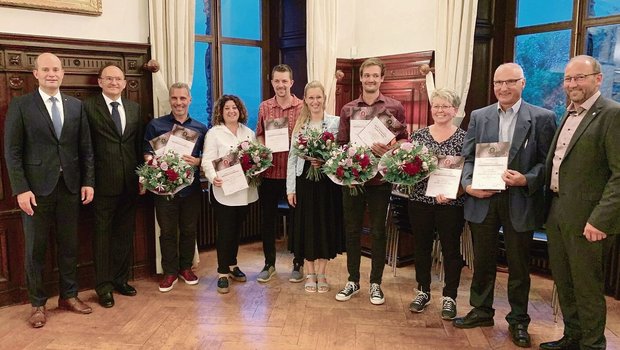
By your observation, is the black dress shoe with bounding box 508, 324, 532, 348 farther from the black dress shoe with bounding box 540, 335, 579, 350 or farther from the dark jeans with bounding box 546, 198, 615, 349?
the dark jeans with bounding box 546, 198, 615, 349

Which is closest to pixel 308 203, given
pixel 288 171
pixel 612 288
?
pixel 288 171

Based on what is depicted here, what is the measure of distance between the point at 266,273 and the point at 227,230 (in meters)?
0.57

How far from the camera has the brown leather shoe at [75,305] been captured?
3.73 meters

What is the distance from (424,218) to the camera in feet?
11.5

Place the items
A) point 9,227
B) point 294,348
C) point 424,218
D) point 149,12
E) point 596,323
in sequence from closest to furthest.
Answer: point 596,323, point 294,348, point 424,218, point 9,227, point 149,12

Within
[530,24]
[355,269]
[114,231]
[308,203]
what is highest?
[530,24]

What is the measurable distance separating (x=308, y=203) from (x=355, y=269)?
→ 636mm

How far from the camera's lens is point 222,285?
13.6 feet

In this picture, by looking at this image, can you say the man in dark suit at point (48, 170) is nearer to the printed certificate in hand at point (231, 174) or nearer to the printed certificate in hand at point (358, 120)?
the printed certificate in hand at point (231, 174)

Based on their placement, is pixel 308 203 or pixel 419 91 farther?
pixel 419 91

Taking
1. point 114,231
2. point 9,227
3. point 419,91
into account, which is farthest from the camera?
point 419,91

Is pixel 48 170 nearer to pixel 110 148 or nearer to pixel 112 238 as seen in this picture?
pixel 110 148

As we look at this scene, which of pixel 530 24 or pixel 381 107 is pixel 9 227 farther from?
pixel 530 24

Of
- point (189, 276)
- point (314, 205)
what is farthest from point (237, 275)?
point (314, 205)
